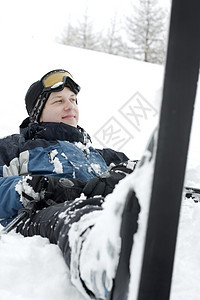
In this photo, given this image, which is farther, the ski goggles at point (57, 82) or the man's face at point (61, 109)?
the ski goggles at point (57, 82)

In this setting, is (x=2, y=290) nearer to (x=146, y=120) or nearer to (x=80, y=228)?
(x=80, y=228)

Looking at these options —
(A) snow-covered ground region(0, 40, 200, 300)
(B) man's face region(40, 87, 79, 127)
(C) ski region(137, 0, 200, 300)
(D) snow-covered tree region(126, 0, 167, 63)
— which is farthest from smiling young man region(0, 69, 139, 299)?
(D) snow-covered tree region(126, 0, 167, 63)

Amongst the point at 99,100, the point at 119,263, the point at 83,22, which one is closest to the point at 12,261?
the point at 119,263

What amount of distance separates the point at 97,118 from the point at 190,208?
4.08 metres

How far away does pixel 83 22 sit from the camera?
2148cm

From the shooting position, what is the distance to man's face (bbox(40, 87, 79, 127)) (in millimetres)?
2555

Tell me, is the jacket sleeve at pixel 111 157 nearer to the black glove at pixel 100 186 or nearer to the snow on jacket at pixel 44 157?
the snow on jacket at pixel 44 157

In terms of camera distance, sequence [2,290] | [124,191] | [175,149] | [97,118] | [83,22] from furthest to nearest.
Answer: [83,22]
[97,118]
[2,290]
[124,191]
[175,149]

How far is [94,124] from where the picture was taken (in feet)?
17.5

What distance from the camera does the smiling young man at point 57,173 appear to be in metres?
1.11

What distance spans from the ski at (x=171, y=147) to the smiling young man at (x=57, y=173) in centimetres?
28

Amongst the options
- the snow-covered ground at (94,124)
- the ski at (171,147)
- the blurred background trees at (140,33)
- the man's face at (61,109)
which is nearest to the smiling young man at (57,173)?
the man's face at (61,109)

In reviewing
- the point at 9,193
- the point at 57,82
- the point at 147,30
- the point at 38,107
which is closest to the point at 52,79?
the point at 57,82

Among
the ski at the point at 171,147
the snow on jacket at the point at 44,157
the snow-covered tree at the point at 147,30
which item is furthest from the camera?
the snow-covered tree at the point at 147,30
